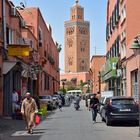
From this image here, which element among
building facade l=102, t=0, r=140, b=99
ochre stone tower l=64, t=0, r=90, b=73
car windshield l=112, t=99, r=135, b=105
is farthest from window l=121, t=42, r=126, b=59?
ochre stone tower l=64, t=0, r=90, b=73

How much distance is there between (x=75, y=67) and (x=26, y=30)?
449ft

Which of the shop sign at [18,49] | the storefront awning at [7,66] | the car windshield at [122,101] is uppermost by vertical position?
the shop sign at [18,49]

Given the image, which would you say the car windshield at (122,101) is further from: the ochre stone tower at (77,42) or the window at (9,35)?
the ochre stone tower at (77,42)

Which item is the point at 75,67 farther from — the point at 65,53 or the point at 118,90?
the point at 118,90

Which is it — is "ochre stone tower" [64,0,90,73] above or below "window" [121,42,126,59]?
above

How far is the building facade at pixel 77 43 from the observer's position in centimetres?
17825

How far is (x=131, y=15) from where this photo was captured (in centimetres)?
3541

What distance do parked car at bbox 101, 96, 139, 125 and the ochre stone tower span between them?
499 ft

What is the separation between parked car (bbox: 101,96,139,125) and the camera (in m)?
22.2

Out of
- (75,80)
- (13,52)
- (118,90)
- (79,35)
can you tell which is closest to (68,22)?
(79,35)

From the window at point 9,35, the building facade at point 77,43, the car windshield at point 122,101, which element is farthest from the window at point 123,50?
the building facade at point 77,43

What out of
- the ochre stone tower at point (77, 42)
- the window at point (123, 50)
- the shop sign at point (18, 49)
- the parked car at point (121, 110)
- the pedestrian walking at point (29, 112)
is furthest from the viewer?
the ochre stone tower at point (77, 42)

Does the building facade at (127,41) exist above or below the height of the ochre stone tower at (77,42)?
below

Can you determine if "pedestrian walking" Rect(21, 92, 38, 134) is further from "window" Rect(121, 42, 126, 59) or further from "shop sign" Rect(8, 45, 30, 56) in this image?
"window" Rect(121, 42, 126, 59)
